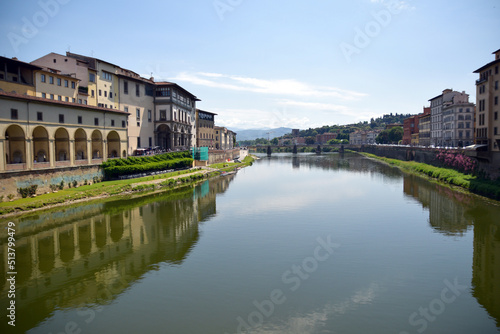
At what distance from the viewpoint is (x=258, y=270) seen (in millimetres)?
19609

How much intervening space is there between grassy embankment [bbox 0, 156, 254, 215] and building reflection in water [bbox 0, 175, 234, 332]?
1849 mm

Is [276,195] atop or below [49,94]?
below

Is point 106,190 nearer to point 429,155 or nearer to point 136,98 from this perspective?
point 136,98

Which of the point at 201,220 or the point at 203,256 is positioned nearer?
the point at 203,256

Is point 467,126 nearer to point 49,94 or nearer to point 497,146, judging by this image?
point 497,146

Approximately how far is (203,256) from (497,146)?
38.9m

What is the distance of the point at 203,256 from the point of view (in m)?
22.2

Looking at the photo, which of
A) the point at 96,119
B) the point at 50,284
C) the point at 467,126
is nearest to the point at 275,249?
the point at 50,284

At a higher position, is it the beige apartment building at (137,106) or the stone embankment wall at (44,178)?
the beige apartment building at (137,106)

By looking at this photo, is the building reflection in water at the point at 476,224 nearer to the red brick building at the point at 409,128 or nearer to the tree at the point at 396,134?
the red brick building at the point at 409,128

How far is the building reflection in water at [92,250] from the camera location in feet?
54.9

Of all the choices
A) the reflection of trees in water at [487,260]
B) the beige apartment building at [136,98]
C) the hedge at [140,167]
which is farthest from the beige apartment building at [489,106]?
the beige apartment building at [136,98]

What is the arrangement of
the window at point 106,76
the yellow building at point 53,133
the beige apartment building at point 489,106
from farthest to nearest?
the window at point 106,76
the beige apartment building at point 489,106
the yellow building at point 53,133

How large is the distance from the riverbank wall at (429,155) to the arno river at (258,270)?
28.3 ft
